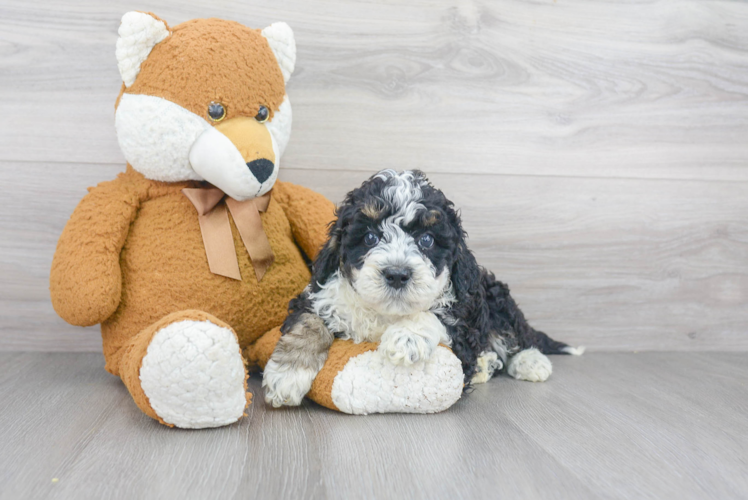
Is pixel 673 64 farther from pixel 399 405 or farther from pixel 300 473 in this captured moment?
pixel 300 473

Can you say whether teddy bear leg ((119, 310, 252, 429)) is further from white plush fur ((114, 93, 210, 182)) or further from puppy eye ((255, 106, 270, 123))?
puppy eye ((255, 106, 270, 123))

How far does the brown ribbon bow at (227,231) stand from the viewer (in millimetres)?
1530

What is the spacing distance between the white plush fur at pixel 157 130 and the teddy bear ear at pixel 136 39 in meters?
0.07

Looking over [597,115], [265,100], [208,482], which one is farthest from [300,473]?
[597,115]

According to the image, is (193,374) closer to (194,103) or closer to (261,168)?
(261,168)

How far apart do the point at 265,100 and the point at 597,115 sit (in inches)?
47.8

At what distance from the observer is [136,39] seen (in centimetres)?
142

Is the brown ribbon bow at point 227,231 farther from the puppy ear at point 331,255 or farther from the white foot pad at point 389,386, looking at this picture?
the white foot pad at point 389,386

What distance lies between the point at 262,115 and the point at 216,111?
13 cm

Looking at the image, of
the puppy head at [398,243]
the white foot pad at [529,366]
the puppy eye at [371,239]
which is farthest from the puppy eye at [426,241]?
the white foot pad at [529,366]

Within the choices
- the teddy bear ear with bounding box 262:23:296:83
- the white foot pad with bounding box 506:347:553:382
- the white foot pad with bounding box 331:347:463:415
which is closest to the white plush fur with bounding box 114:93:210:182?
the teddy bear ear with bounding box 262:23:296:83

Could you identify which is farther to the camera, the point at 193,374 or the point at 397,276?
the point at 397,276

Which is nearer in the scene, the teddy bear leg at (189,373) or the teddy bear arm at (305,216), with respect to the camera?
the teddy bear leg at (189,373)

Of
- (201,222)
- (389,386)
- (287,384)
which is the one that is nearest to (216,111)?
(201,222)
